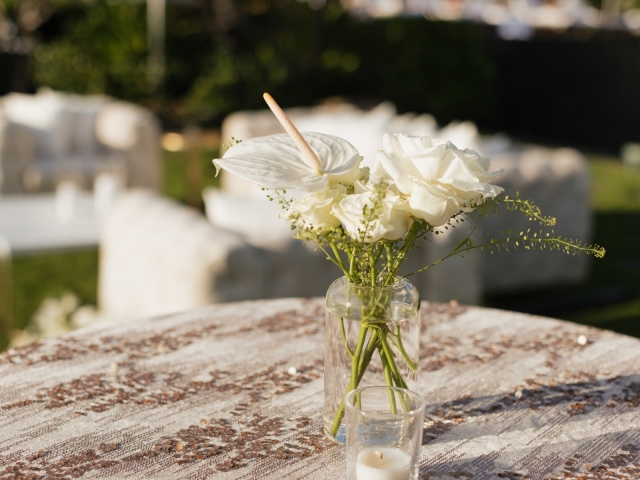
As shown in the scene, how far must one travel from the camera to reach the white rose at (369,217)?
3.03 feet

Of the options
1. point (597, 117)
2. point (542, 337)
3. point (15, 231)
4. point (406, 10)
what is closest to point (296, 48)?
point (406, 10)

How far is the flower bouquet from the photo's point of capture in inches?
36.6

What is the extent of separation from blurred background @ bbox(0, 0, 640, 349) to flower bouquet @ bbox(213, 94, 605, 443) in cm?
99


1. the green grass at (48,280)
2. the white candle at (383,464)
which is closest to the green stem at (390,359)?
the white candle at (383,464)

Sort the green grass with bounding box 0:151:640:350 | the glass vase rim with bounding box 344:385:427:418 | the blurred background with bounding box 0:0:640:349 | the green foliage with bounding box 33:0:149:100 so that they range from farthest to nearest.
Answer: the green foliage with bounding box 33:0:149:100
the green grass with bounding box 0:151:640:350
the blurred background with bounding box 0:0:640:349
the glass vase rim with bounding box 344:385:427:418

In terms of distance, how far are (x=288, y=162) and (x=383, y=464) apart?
371mm

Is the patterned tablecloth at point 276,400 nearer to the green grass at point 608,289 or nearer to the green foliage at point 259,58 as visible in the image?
the green grass at point 608,289

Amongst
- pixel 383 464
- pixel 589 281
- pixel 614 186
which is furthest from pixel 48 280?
pixel 614 186

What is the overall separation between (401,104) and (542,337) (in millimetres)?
8190

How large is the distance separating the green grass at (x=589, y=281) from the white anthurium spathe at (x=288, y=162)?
2.46 metres

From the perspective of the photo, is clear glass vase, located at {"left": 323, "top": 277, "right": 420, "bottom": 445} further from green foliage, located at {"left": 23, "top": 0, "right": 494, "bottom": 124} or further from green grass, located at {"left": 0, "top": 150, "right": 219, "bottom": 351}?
green foliage, located at {"left": 23, "top": 0, "right": 494, "bottom": 124}

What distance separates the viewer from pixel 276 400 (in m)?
1.21

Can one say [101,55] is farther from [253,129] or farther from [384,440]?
[384,440]

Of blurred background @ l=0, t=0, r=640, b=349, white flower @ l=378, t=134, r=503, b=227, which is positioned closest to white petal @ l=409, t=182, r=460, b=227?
white flower @ l=378, t=134, r=503, b=227
